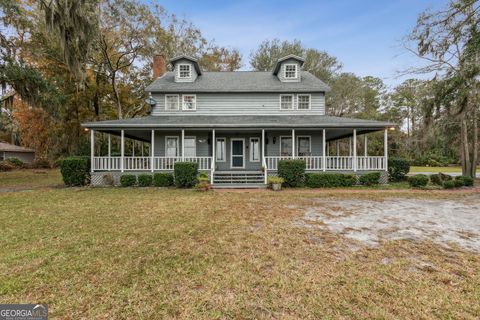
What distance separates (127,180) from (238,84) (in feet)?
30.0

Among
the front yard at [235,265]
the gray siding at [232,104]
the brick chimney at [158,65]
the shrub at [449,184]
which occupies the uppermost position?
the brick chimney at [158,65]

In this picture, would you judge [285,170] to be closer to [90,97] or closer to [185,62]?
[185,62]

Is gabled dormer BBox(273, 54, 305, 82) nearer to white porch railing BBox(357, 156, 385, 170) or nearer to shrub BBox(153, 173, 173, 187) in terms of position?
white porch railing BBox(357, 156, 385, 170)

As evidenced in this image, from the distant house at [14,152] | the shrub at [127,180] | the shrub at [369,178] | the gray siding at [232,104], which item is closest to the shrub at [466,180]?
the shrub at [369,178]

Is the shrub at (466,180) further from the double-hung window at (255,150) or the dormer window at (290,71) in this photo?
the dormer window at (290,71)

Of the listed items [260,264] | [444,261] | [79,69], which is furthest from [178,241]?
[79,69]

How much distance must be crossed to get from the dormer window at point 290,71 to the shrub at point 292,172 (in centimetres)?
712

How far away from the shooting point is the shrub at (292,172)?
11570 mm

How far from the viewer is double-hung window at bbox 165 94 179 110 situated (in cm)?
1509

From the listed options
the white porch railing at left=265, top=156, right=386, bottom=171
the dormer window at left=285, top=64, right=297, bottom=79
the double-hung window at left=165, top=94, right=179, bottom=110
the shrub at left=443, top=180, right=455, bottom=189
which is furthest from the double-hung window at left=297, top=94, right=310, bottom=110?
the shrub at left=443, top=180, right=455, bottom=189

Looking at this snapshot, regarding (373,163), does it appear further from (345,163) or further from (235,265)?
(235,265)

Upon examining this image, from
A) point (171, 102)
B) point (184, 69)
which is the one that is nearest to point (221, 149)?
point (171, 102)

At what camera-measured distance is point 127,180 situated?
38.5 ft

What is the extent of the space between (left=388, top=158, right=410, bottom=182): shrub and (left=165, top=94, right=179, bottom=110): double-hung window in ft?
44.1
